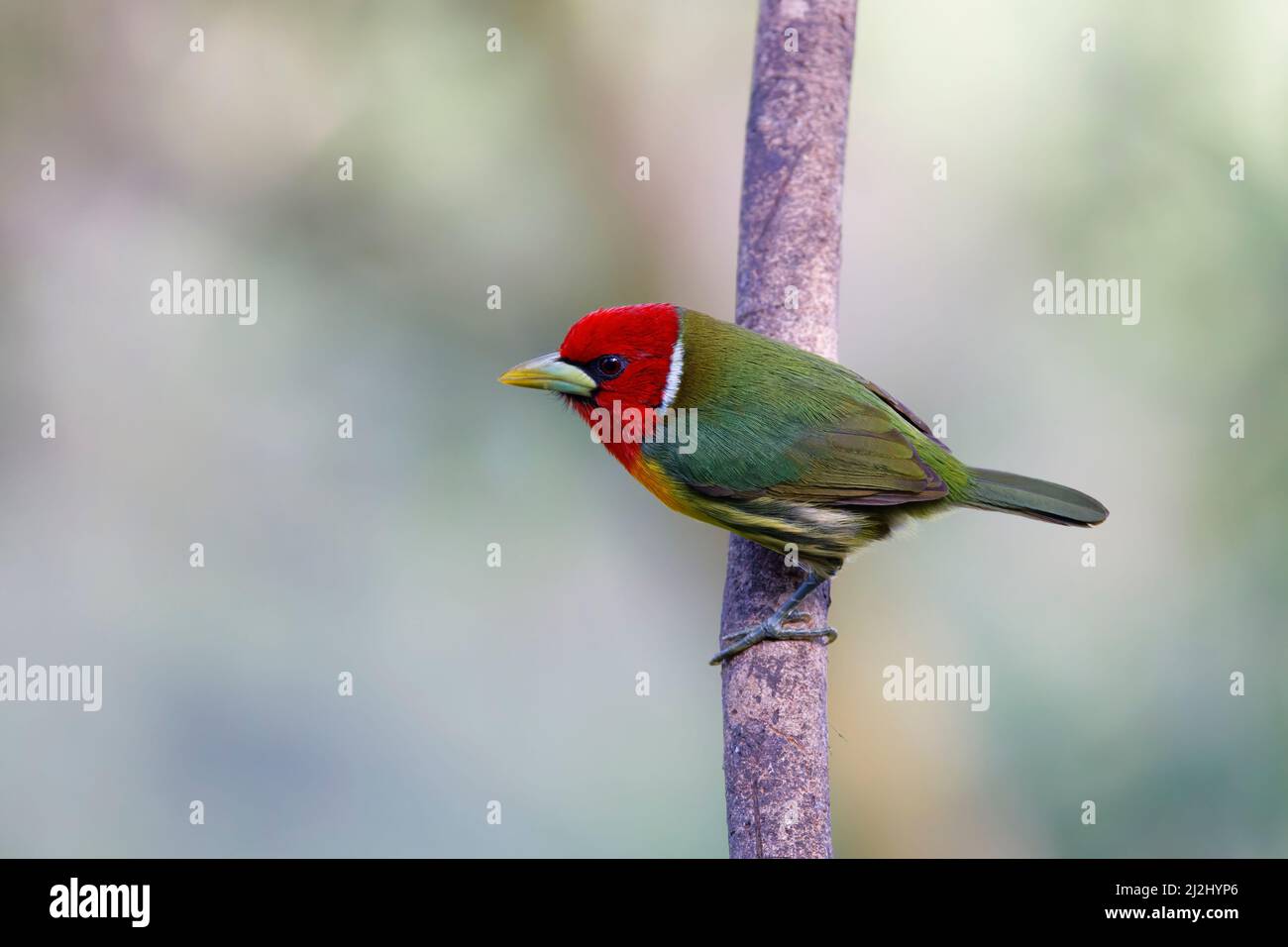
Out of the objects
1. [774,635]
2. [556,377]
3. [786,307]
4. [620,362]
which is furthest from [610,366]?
[774,635]

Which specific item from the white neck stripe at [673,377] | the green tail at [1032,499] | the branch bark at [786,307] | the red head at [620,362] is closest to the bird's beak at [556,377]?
the red head at [620,362]

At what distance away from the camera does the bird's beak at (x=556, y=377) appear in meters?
3.08

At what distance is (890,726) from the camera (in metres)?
4.51

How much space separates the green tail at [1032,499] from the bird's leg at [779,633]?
21.2 inches

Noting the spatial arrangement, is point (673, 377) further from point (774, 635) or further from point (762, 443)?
point (774, 635)

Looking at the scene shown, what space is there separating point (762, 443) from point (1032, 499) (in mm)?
722

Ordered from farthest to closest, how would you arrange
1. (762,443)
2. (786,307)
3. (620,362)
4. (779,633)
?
(786,307), (620,362), (762,443), (779,633)

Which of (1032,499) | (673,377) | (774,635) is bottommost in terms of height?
(774,635)

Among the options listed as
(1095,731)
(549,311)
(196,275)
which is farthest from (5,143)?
(1095,731)

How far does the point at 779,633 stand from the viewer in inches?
111

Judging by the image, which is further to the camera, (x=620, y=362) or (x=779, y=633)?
(x=620, y=362)

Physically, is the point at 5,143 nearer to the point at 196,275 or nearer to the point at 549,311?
the point at 196,275

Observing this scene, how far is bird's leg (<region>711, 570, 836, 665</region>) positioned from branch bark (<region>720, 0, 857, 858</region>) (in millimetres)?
22

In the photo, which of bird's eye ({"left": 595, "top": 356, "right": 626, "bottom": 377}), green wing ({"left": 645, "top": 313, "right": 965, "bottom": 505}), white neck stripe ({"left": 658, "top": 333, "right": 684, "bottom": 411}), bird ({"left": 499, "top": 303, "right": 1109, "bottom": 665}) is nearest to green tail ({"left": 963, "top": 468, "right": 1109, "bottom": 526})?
bird ({"left": 499, "top": 303, "right": 1109, "bottom": 665})
